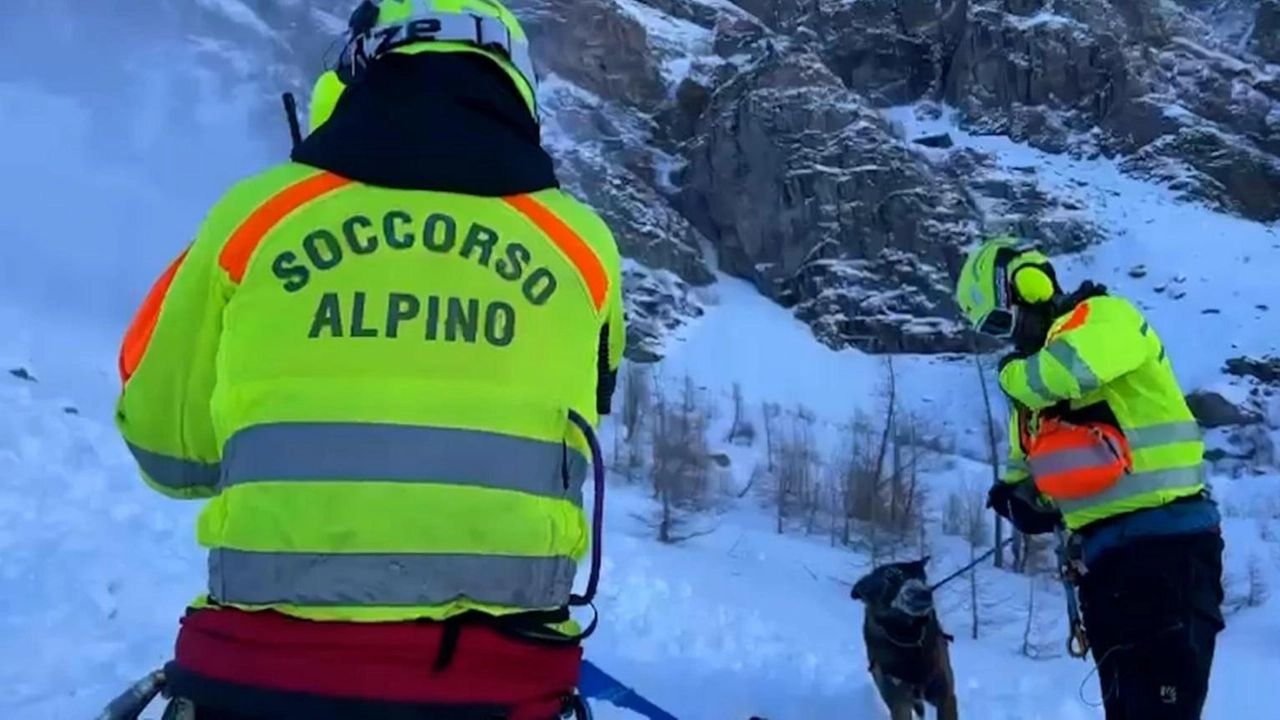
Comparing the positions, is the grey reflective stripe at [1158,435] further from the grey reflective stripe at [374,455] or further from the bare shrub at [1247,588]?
the bare shrub at [1247,588]

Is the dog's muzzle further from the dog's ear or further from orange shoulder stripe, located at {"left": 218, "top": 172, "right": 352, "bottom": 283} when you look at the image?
orange shoulder stripe, located at {"left": 218, "top": 172, "right": 352, "bottom": 283}

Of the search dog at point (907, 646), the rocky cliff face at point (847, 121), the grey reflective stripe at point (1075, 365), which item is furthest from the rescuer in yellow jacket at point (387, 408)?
the rocky cliff face at point (847, 121)

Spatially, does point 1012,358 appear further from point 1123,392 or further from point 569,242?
point 569,242

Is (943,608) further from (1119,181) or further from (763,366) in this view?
(1119,181)

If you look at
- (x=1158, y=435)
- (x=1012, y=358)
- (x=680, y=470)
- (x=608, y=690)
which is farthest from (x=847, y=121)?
(x=608, y=690)

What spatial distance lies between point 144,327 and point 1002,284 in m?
3.26

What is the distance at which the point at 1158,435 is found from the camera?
155 inches

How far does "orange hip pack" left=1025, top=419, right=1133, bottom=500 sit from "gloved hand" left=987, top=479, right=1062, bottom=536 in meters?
0.35

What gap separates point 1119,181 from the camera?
35438 millimetres

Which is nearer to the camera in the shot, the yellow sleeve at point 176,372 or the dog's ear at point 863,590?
the yellow sleeve at point 176,372

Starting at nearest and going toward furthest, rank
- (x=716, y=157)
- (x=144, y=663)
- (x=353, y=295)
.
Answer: (x=353, y=295) < (x=144, y=663) < (x=716, y=157)

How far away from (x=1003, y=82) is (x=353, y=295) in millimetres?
38142

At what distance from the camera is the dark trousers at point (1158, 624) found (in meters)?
3.65

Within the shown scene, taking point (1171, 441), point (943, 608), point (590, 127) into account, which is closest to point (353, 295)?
point (1171, 441)
